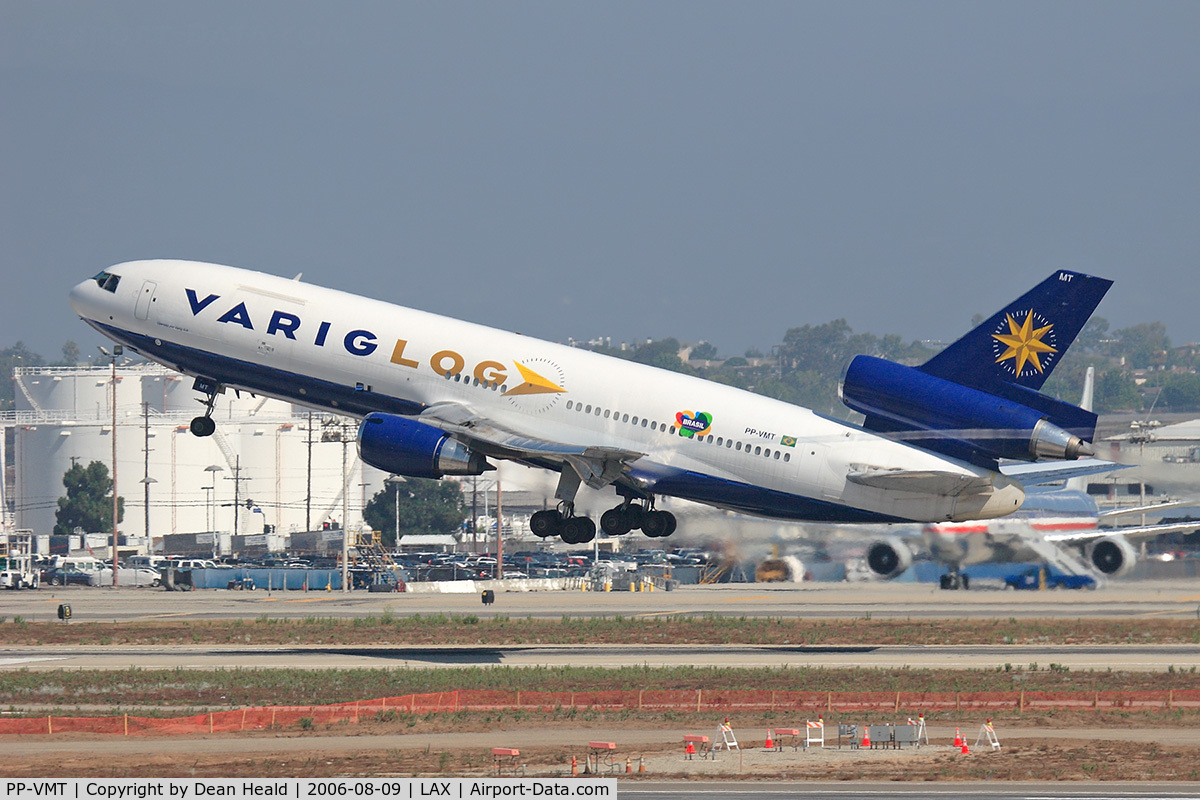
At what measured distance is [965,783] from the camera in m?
34.1

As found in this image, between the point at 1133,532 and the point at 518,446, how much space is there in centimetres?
2623

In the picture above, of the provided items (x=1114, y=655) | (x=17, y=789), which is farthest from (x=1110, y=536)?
(x=17, y=789)

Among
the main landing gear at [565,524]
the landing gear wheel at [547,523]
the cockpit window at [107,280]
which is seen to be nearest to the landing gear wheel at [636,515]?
the main landing gear at [565,524]

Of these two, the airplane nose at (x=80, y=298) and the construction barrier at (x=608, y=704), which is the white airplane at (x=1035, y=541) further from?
the airplane nose at (x=80, y=298)

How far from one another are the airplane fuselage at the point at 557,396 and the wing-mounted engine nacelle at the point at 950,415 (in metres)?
1.02

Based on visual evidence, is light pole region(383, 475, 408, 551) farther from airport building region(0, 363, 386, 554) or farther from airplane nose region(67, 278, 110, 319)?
airplane nose region(67, 278, 110, 319)

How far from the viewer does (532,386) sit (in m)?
53.2

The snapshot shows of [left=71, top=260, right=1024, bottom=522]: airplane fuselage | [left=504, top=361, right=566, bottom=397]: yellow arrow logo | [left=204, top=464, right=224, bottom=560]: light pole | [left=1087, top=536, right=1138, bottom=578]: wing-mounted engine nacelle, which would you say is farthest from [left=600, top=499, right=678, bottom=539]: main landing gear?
[left=204, top=464, right=224, bottom=560]: light pole

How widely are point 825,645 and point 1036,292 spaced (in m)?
19.1

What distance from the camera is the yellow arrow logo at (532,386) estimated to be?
5312cm

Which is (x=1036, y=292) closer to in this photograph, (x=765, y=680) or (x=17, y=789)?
(x=765, y=680)

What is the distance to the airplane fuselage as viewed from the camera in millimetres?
51969

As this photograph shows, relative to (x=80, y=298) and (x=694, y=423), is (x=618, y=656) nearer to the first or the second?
(x=694, y=423)
